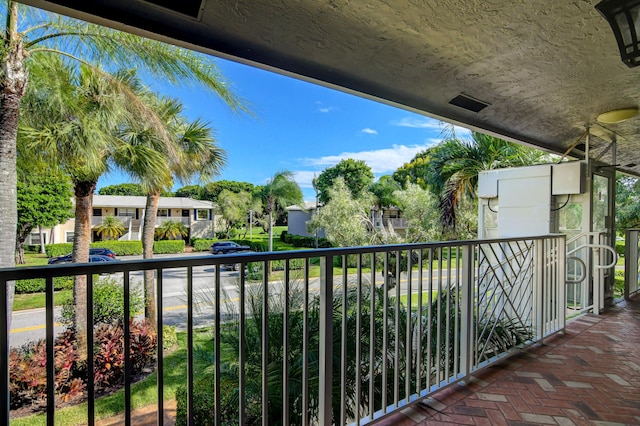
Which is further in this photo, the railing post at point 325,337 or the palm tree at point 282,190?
the palm tree at point 282,190

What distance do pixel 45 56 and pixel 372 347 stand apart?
18.5 ft

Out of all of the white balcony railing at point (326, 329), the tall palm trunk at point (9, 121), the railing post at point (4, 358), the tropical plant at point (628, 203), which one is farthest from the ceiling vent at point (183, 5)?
the tropical plant at point (628, 203)

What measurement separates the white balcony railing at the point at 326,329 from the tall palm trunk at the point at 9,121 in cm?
307

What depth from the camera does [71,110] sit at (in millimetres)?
4934

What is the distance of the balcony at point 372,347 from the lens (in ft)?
4.26

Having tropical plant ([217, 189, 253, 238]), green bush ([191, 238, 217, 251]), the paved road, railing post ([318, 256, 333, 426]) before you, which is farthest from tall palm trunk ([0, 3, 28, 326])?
tropical plant ([217, 189, 253, 238])

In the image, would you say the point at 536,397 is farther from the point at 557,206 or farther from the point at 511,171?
the point at 511,171

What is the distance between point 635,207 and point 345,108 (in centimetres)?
2282

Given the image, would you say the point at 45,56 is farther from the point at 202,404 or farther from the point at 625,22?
the point at 625,22

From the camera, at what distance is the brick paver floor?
1.82 meters

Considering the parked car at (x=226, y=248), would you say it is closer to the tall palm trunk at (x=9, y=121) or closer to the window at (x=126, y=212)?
the window at (x=126, y=212)

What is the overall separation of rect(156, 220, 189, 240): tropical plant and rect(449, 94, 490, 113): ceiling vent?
65.6ft

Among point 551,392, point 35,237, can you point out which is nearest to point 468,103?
point 551,392

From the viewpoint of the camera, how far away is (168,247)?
18375 millimetres
